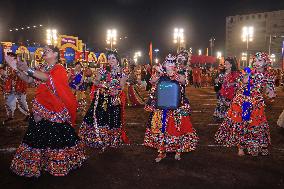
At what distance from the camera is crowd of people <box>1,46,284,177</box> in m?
4.70

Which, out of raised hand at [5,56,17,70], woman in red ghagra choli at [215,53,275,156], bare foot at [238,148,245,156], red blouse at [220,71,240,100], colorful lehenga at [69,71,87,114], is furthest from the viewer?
colorful lehenga at [69,71,87,114]

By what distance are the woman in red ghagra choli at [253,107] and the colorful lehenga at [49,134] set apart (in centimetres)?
332

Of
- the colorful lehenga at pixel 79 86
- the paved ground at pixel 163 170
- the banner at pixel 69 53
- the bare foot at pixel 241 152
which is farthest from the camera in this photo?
the banner at pixel 69 53

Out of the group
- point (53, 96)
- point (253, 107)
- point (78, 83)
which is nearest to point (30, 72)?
point (53, 96)

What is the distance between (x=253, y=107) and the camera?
19.2ft

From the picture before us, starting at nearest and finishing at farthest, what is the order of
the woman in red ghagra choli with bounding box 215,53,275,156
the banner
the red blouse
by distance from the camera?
1. the woman in red ghagra choli with bounding box 215,53,275,156
2. the red blouse
3. the banner

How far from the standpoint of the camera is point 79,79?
1086cm

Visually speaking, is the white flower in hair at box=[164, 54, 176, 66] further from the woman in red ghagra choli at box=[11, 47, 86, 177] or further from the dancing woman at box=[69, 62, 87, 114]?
the dancing woman at box=[69, 62, 87, 114]

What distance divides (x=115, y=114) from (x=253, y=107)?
273cm

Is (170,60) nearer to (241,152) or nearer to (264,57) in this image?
(264,57)

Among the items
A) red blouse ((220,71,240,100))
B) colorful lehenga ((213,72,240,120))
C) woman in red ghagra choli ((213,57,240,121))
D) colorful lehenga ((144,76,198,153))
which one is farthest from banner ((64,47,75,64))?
colorful lehenga ((144,76,198,153))

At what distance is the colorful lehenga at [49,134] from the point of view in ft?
15.3

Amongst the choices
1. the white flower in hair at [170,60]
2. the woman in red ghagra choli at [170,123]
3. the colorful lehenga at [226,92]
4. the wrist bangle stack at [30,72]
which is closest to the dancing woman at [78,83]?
the colorful lehenga at [226,92]

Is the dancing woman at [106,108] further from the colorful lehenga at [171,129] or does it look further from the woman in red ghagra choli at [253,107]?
the woman in red ghagra choli at [253,107]
